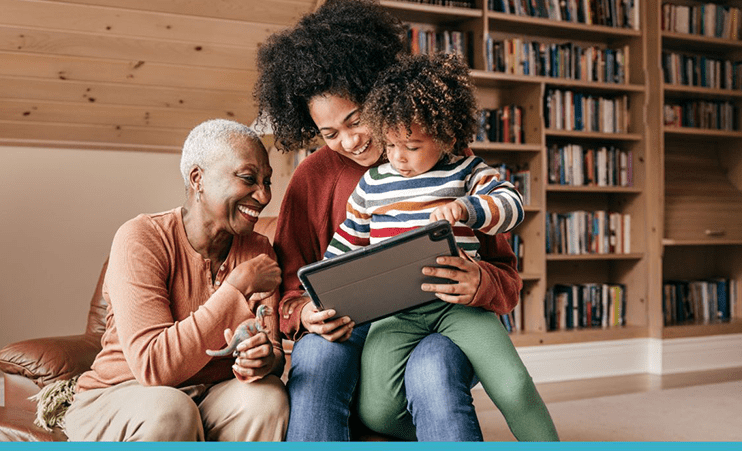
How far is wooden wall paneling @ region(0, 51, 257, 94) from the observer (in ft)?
9.67

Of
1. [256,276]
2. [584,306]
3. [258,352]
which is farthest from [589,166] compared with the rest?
[258,352]

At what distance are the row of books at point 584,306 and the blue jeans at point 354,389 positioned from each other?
270 centimetres

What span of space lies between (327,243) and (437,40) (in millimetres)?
2293

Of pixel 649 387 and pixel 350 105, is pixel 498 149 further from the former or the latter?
pixel 350 105

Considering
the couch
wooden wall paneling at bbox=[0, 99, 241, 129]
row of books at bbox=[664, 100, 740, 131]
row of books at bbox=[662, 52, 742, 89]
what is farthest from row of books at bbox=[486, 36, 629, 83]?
the couch

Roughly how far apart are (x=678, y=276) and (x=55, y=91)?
3739mm

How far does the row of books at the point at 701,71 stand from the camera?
4.11 meters

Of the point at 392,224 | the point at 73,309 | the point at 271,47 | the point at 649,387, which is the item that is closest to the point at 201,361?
the point at 392,224

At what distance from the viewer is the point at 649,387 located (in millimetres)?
3598

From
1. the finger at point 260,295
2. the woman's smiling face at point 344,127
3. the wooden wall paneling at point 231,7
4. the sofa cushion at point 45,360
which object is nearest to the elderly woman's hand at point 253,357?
the finger at point 260,295

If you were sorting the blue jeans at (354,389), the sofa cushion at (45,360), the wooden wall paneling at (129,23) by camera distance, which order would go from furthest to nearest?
the wooden wall paneling at (129,23), the sofa cushion at (45,360), the blue jeans at (354,389)

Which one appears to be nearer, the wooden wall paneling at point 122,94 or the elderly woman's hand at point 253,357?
the elderly woman's hand at point 253,357

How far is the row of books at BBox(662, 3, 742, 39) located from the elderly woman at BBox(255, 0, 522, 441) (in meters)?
3.03

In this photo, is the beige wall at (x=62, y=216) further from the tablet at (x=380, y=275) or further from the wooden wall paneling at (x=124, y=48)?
the tablet at (x=380, y=275)
